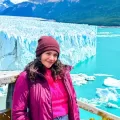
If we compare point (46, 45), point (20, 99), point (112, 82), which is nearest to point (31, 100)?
point (20, 99)

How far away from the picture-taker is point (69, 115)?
2.71ft

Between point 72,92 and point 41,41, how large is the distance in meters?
0.15

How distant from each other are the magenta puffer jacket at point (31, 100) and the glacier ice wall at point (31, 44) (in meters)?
4.67

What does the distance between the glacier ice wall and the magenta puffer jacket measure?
Answer: 4.67m

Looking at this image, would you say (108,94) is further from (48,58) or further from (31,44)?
(48,58)

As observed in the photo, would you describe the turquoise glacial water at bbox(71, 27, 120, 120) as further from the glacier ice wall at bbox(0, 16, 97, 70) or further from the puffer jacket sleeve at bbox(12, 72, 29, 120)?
the puffer jacket sleeve at bbox(12, 72, 29, 120)

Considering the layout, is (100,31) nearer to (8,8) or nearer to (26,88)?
(8,8)

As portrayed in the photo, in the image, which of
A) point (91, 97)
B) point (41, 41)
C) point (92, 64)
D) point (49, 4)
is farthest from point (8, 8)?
point (41, 41)

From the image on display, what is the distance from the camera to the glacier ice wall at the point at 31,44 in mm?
5750

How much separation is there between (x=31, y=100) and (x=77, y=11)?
889cm

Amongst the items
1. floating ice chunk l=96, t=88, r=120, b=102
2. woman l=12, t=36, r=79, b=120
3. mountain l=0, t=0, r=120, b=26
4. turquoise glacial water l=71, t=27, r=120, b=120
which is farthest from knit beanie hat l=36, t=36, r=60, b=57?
mountain l=0, t=0, r=120, b=26

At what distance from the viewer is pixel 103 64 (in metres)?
7.90

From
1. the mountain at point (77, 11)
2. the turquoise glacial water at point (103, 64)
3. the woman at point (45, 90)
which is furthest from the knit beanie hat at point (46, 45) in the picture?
the mountain at point (77, 11)

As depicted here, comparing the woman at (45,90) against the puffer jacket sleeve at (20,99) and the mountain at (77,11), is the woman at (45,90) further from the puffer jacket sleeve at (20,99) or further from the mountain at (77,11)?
the mountain at (77,11)
